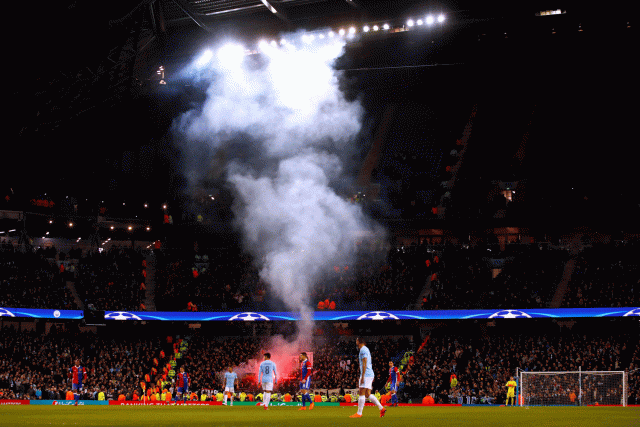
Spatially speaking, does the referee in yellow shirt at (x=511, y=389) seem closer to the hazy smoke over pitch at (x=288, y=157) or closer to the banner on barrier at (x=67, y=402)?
the hazy smoke over pitch at (x=288, y=157)

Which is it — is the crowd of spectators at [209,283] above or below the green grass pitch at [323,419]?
above

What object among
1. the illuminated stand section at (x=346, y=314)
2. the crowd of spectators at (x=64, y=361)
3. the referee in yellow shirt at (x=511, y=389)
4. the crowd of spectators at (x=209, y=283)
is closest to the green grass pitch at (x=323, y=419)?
the referee in yellow shirt at (x=511, y=389)

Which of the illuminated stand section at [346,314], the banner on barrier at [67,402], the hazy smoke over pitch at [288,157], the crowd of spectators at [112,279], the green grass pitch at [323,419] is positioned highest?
the hazy smoke over pitch at [288,157]

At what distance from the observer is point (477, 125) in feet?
168

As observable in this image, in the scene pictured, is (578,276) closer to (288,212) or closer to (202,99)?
(288,212)

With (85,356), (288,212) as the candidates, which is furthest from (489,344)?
(85,356)

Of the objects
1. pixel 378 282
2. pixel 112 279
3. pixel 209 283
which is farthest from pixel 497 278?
pixel 112 279

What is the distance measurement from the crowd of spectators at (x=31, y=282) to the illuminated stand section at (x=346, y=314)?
1.22 metres

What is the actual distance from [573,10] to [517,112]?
28.0 m

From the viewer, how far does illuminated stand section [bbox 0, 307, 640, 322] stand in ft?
113

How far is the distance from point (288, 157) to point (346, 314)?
946cm

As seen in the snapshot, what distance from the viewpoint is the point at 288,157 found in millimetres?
37812

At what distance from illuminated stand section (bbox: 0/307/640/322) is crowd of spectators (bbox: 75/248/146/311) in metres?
1.46

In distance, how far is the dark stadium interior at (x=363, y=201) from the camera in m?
25.2
